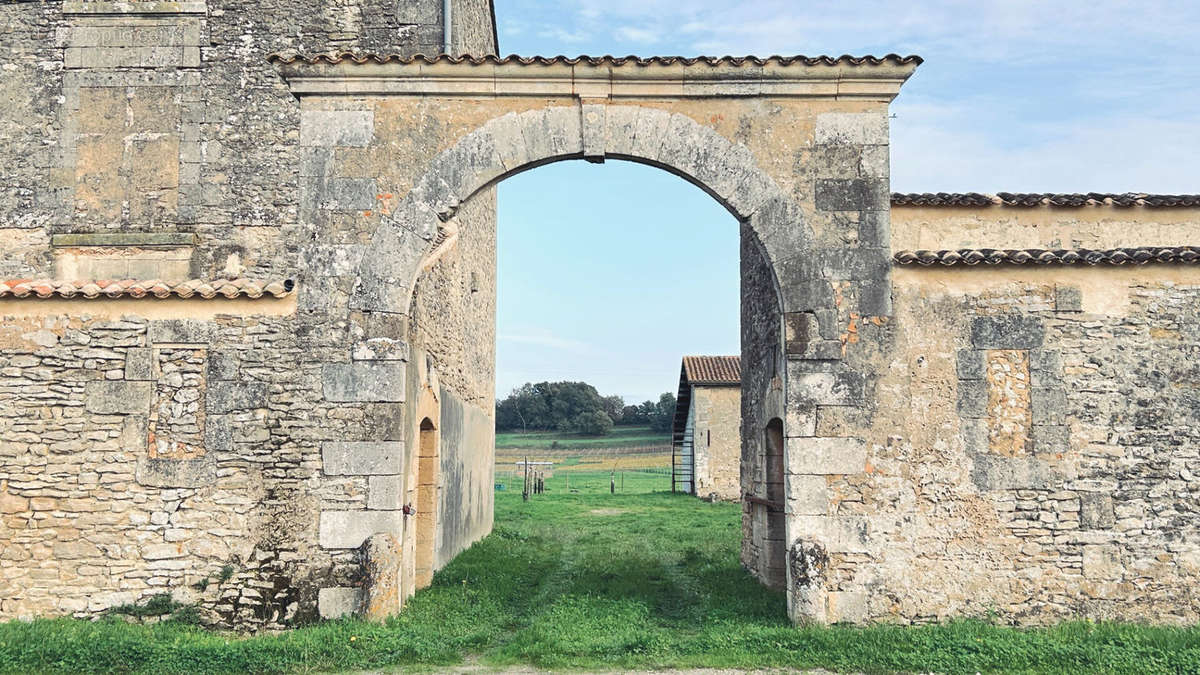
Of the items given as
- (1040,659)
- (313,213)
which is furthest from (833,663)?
(313,213)

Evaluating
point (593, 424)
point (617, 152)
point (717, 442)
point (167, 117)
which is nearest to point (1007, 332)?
point (617, 152)

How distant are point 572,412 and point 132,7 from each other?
56.1 meters

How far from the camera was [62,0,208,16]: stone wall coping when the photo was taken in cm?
1137

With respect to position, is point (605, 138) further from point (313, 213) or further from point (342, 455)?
point (342, 455)

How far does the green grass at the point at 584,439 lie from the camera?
58688mm

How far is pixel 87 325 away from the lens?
301 inches

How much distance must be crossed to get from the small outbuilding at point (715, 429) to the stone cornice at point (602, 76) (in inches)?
688

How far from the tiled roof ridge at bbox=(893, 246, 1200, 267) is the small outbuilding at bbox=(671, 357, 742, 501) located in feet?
56.9

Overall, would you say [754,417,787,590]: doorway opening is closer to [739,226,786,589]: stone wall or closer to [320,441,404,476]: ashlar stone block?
[739,226,786,589]: stone wall

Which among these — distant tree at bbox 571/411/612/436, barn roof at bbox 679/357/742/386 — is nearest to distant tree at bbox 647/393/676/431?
distant tree at bbox 571/411/612/436

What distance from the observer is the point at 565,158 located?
7910 mm

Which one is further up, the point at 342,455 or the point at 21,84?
the point at 21,84

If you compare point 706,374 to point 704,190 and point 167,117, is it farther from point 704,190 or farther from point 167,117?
point 704,190

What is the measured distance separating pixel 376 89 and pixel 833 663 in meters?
5.95
